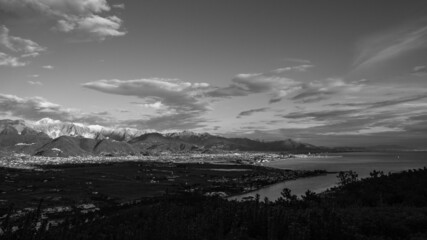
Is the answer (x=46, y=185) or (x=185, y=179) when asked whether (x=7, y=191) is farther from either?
(x=185, y=179)

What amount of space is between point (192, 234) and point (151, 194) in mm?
121124

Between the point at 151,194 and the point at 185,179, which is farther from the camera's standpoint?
the point at 185,179

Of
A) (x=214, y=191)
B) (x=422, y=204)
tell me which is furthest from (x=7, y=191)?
(x=422, y=204)

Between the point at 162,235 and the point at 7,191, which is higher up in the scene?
the point at 162,235

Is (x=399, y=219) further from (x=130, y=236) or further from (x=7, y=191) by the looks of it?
(x=7, y=191)

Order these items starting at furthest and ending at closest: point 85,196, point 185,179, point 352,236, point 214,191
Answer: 1. point 185,179
2. point 214,191
3. point 85,196
4. point 352,236

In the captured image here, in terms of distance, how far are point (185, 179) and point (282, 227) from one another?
170348mm

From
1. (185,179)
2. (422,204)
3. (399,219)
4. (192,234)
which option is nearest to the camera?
(192,234)

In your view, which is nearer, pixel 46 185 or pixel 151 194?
pixel 151 194

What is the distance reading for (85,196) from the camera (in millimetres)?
129250

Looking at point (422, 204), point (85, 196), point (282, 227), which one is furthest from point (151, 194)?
point (282, 227)

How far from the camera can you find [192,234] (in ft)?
Answer: 57.9

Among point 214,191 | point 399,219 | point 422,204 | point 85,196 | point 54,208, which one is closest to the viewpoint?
point 399,219

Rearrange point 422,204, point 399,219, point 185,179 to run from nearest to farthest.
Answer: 1. point 399,219
2. point 422,204
3. point 185,179
